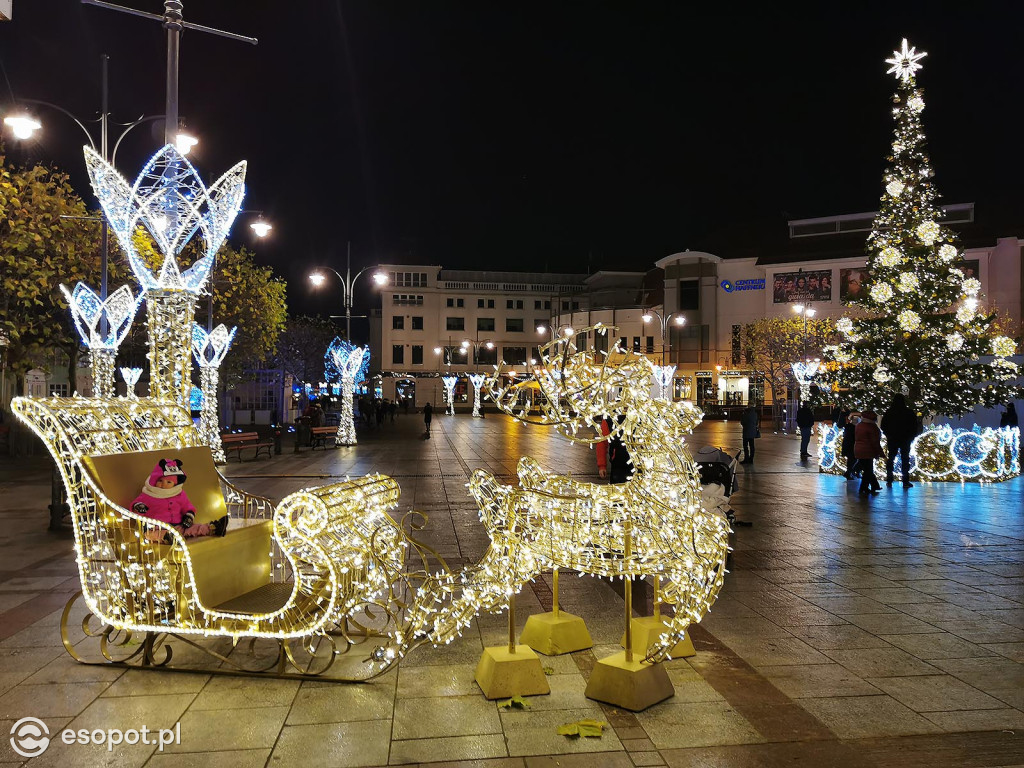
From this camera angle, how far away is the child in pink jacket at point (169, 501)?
4.44m

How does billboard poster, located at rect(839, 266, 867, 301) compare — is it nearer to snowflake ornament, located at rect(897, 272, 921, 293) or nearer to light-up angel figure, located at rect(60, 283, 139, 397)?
snowflake ornament, located at rect(897, 272, 921, 293)

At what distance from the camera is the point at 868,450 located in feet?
40.5

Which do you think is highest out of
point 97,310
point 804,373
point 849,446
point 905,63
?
point 905,63

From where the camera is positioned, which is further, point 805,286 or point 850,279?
point 805,286

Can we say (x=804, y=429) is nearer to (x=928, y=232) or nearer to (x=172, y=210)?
(x=928, y=232)

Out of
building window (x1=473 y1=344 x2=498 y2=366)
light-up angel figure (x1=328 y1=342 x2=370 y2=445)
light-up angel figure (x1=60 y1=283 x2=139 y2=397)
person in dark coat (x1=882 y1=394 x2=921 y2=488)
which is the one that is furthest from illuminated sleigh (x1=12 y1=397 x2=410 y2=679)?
building window (x1=473 y1=344 x2=498 y2=366)

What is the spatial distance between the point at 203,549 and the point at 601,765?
2.63 m

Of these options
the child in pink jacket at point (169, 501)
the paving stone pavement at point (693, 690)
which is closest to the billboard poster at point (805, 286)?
the paving stone pavement at point (693, 690)

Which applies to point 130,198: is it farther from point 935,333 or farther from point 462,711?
point 935,333

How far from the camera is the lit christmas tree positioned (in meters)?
14.2

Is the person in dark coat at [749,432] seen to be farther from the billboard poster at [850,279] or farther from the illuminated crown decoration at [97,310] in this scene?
the billboard poster at [850,279]

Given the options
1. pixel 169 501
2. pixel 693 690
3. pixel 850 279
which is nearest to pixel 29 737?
pixel 169 501

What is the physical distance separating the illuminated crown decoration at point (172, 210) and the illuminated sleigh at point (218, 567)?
3.50 meters

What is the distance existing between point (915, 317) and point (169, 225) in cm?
1354
